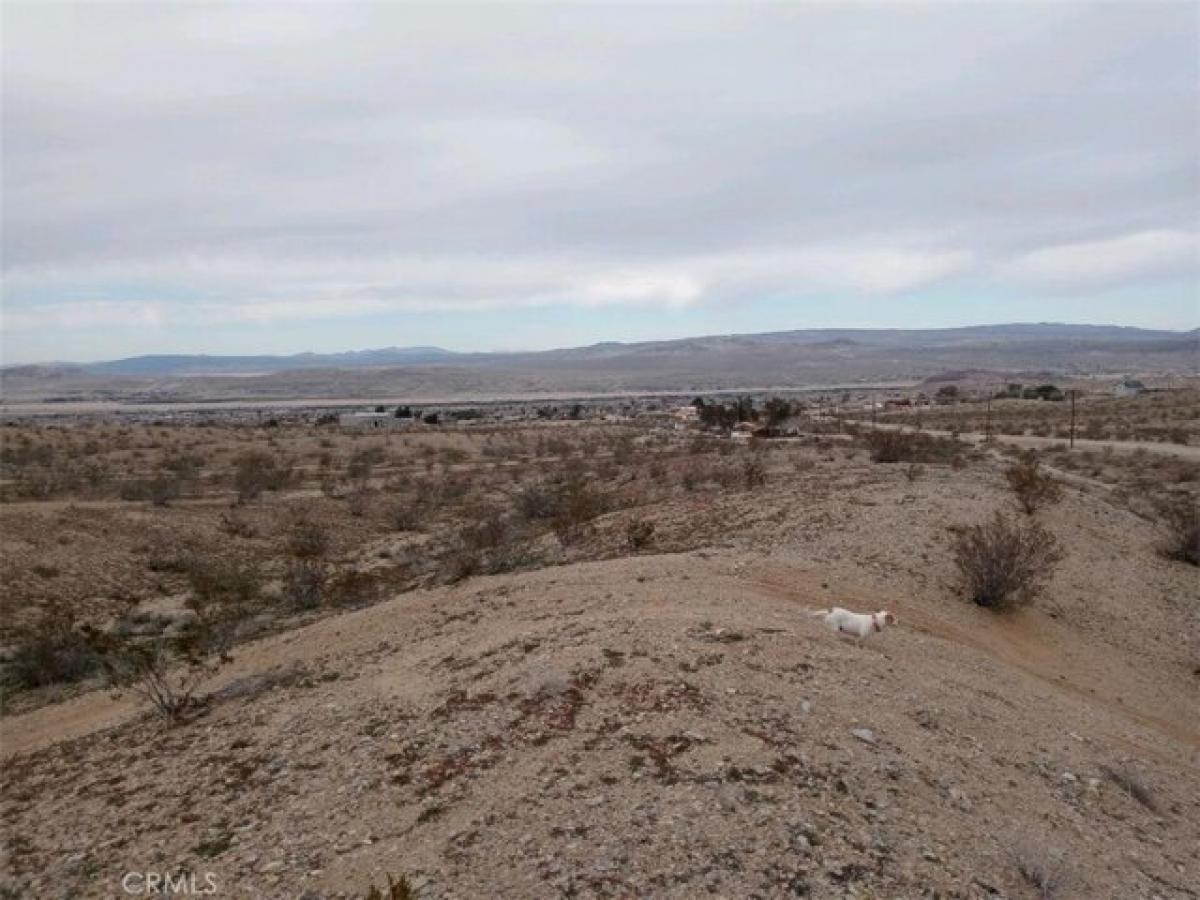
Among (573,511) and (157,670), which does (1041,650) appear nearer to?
(573,511)

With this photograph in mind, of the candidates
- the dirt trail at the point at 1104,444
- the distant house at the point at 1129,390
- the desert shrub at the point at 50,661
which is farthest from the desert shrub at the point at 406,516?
the distant house at the point at 1129,390

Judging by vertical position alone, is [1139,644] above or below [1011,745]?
below

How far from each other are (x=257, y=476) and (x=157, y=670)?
24342mm

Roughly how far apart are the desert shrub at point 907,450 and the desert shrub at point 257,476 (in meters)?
20.0

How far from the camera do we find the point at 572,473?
32.7 meters

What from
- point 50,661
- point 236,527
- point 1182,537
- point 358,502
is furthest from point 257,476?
point 1182,537

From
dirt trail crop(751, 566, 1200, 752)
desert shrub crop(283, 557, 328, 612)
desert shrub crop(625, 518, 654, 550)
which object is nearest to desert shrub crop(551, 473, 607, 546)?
desert shrub crop(625, 518, 654, 550)

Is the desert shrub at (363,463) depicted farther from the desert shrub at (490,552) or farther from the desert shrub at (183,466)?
the desert shrub at (490,552)

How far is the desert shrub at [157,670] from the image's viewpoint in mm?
9922

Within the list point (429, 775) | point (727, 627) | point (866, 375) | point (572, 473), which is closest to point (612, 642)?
point (727, 627)

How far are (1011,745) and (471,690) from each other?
485 centimetres

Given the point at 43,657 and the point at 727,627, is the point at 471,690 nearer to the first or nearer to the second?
the point at 727,627

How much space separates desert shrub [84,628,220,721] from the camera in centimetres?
992

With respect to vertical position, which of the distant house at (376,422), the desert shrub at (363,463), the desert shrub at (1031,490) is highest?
the desert shrub at (1031,490)
